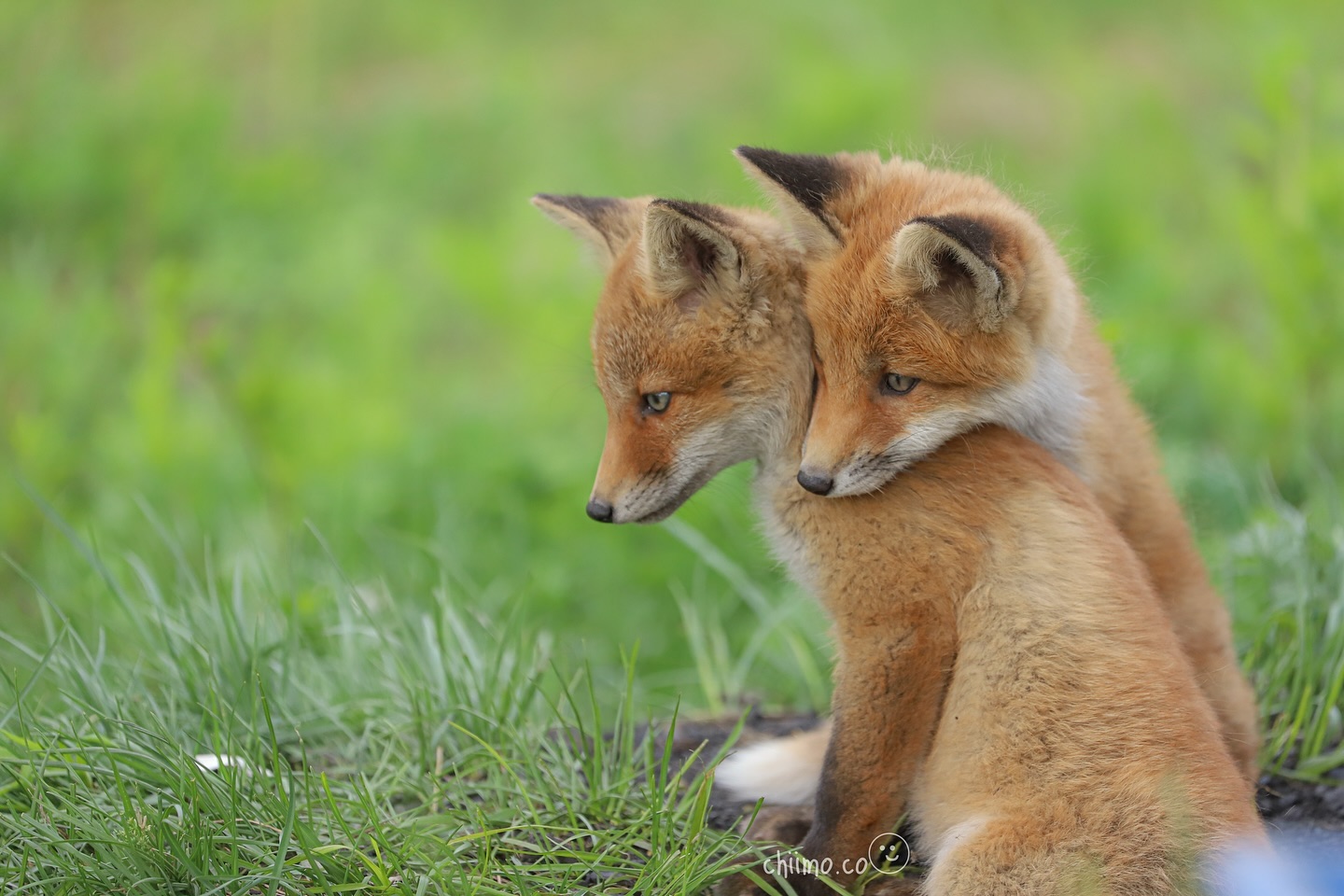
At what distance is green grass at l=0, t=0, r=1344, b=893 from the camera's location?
4.27m

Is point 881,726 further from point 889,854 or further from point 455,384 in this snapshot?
point 455,384

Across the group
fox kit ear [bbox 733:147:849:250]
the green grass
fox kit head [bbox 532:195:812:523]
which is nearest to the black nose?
fox kit head [bbox 532:195:812:523]

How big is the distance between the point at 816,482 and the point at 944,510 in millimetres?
430

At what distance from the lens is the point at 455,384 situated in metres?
10.2

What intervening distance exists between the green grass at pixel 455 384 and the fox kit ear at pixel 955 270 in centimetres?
104

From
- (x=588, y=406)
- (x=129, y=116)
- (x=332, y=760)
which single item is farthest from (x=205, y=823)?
(x=129, y=116)

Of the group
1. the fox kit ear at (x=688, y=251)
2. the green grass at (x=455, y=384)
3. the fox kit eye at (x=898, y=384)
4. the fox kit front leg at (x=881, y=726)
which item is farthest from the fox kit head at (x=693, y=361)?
the fox kit front leg at (x=881, y=726)

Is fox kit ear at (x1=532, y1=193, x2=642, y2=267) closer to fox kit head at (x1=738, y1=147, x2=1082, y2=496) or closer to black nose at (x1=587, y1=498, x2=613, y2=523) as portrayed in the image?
fox kit head at (x1=738, y1=147, x2=1082, y2=496)

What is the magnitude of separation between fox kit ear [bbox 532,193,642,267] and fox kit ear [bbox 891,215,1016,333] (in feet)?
3.97

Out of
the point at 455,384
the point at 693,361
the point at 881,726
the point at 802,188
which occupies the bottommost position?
the point at 455,384

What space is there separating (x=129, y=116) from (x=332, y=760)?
8.46 m

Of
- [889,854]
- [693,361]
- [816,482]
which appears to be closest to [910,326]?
[816,482]

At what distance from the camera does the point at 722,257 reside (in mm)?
4246

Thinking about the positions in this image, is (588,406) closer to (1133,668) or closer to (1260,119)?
(1260,119)
